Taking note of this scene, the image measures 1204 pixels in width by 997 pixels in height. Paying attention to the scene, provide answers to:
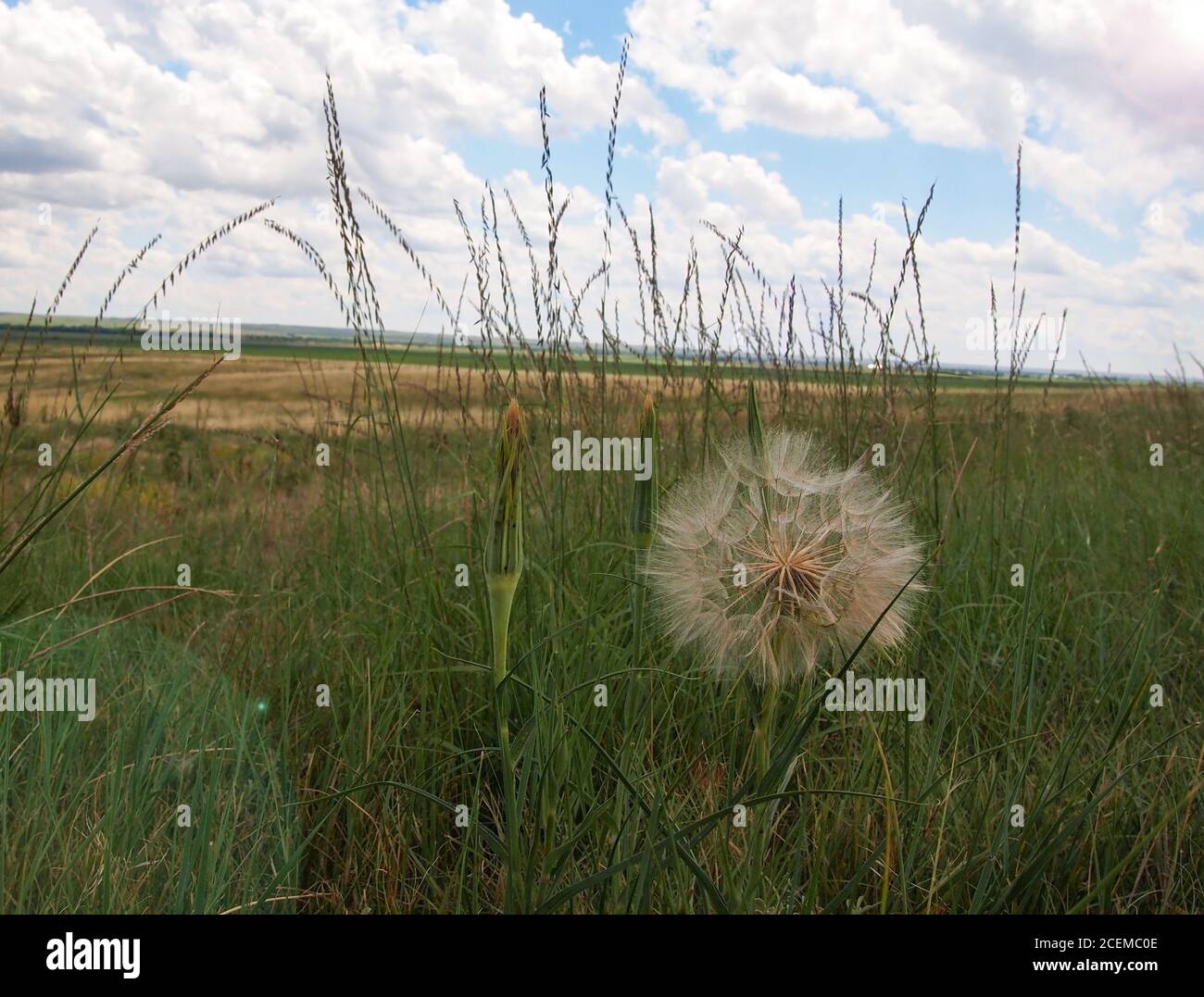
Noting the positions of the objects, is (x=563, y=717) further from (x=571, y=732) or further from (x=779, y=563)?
(x=779, y=563)

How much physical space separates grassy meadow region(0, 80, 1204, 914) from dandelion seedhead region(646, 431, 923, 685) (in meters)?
0.14

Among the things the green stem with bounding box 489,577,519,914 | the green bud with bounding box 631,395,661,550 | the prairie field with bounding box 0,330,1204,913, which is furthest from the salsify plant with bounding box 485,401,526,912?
the green bud with bounding box 631,395,661,550

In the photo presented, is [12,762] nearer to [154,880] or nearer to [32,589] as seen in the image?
[154,880]

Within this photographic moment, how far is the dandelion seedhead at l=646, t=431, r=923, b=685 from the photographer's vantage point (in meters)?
1.50

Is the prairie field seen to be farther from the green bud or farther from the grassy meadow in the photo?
the green bud

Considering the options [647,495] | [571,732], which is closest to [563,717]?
[571,732]

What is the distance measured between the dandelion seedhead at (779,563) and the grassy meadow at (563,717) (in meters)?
0.14

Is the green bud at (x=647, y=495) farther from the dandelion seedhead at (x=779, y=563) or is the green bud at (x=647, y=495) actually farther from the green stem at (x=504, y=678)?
the green stem at (x=504, y=678)

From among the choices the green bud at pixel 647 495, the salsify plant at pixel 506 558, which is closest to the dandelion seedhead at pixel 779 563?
the green bud at pixel 647 495

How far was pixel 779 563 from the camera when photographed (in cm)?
154
